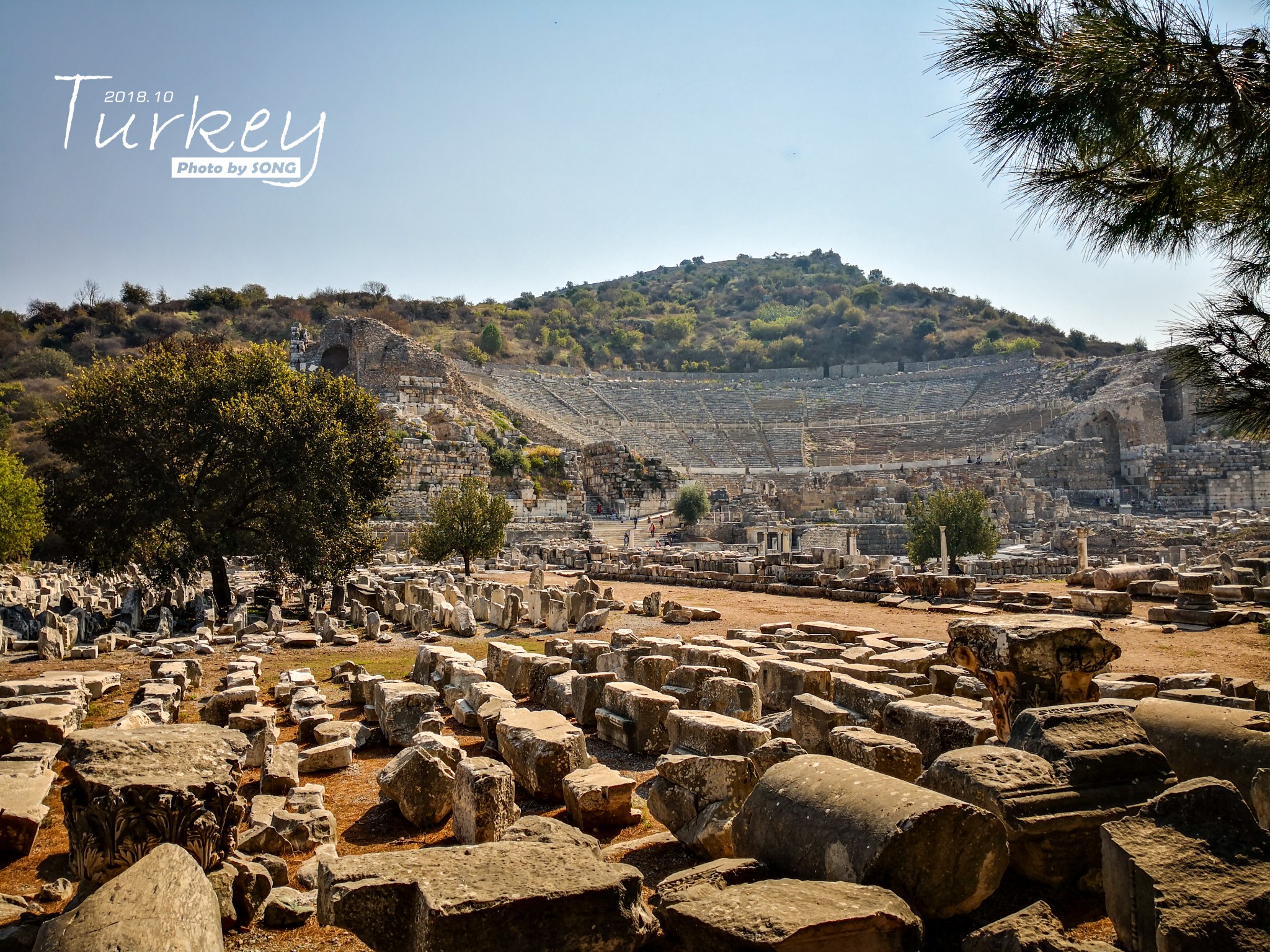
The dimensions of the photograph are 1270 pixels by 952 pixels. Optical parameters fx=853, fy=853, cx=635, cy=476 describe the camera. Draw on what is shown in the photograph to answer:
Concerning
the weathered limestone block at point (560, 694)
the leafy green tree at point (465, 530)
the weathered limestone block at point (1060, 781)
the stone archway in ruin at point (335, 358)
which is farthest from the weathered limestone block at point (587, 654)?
the stone archway in ruin at point (335, 358)

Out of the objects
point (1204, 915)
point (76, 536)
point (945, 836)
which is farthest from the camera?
point (76, 536)

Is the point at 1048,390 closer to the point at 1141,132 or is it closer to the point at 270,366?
the point at 270,366

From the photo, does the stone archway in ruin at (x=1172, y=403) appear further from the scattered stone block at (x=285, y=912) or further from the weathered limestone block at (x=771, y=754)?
the scattered stone block at (x=285, y=912)

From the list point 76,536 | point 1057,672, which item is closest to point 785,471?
point 76,536

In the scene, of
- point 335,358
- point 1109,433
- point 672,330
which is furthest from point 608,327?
point 1109,433

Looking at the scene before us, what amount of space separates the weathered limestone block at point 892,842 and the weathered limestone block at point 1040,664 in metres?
2.14

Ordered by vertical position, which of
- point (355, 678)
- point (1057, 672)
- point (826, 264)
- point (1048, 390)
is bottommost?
point (355, 678)

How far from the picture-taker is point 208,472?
1494 centimetres

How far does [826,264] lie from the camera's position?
129 metres

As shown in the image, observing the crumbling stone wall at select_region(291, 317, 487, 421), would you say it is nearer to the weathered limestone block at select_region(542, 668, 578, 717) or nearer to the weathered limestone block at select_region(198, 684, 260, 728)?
the weathered limestone block at select_region(198, 684, 260, 728)

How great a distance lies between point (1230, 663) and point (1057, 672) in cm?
551

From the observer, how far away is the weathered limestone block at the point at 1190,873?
2719 millimetres

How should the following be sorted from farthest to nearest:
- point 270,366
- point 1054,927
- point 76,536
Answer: point 270,366, point 76,536, point 1054,927

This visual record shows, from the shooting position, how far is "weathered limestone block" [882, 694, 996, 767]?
518cm
